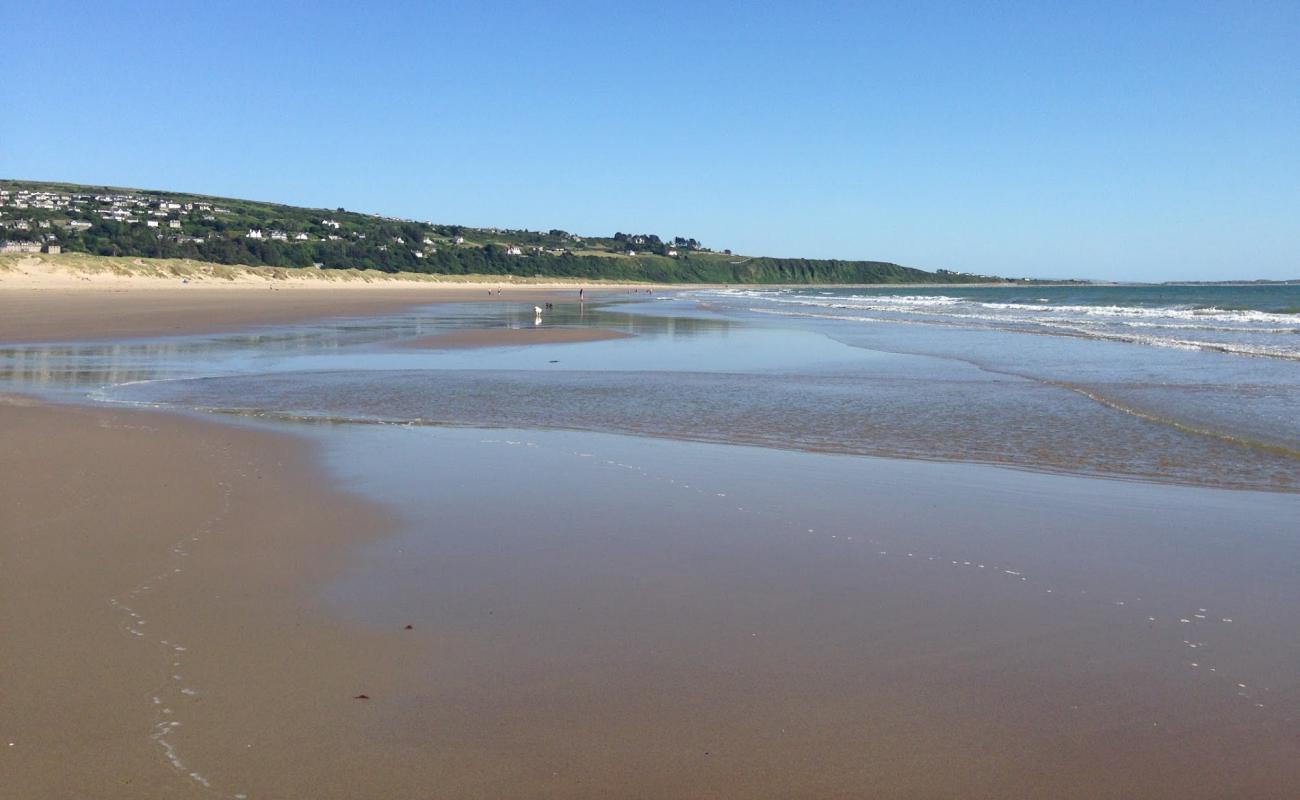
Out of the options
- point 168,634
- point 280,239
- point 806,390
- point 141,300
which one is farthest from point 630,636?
point 280,239

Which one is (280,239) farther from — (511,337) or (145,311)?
(511,337)

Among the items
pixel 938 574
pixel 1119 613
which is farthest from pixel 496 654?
pixel 1119 613

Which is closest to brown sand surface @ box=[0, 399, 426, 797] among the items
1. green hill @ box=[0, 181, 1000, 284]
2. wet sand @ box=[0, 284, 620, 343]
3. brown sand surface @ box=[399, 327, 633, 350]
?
brown sand surface @ box=[399, 327, 633, 350]

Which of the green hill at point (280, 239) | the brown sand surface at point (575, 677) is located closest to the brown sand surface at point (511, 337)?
the brown sand surface at point (575, 677)

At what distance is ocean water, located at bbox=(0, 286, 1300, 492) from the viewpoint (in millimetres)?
9812

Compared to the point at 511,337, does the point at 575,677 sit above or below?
below

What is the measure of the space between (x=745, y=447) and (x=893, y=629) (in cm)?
506

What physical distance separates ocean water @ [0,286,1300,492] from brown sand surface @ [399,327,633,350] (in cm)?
91

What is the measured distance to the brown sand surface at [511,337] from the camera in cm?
2342

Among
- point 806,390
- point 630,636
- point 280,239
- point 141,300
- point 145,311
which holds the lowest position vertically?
point 630,636

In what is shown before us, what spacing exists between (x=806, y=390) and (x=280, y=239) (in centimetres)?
9443

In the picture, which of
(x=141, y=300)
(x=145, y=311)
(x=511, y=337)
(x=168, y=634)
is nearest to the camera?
(x=168, y=634)

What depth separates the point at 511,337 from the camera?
26.2 m

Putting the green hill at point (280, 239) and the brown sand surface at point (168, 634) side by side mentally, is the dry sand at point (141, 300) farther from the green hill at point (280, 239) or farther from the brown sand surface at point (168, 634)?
the brown sand surface at point (168, 634)
